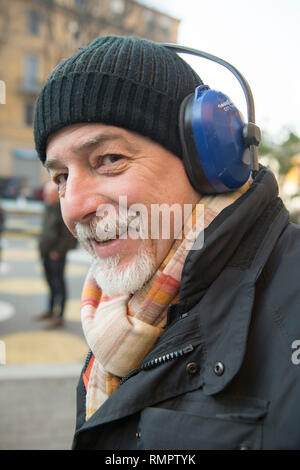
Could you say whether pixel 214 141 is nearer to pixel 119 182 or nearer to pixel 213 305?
pixel 119 182

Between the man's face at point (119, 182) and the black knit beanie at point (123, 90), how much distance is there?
40mm

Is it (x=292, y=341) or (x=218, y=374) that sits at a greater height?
(x=292, y=341)

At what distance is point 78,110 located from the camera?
4.21ft

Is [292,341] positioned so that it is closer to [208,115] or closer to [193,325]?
[193,325]

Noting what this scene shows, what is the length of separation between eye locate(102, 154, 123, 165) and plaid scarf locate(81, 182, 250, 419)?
30cm

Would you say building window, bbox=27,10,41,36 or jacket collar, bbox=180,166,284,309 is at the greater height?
jacket collar, bbox=180,166,284,309

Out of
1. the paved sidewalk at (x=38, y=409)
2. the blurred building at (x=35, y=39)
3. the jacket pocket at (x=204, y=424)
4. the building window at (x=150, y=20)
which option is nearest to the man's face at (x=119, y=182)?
the jacket pocket at (x=204, y=424)

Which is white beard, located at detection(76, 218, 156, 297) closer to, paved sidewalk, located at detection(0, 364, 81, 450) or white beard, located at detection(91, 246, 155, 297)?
white beard, located at detection(91, 246, 155, 297)

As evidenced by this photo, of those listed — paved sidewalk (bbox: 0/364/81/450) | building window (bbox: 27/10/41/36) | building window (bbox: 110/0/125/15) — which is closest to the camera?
paved sidewalk (bbox: 0/364/81/450)

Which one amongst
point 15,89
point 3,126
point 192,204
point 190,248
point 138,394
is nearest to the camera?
point 138,394

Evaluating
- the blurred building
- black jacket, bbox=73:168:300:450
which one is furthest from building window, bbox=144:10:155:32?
black jacket, bbox=73:168:300:450

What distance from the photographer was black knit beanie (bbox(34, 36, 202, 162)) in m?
1.27

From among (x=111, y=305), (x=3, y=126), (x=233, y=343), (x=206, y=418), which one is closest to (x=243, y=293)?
(x=233, y=343)

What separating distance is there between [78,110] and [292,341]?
919 millimetres
